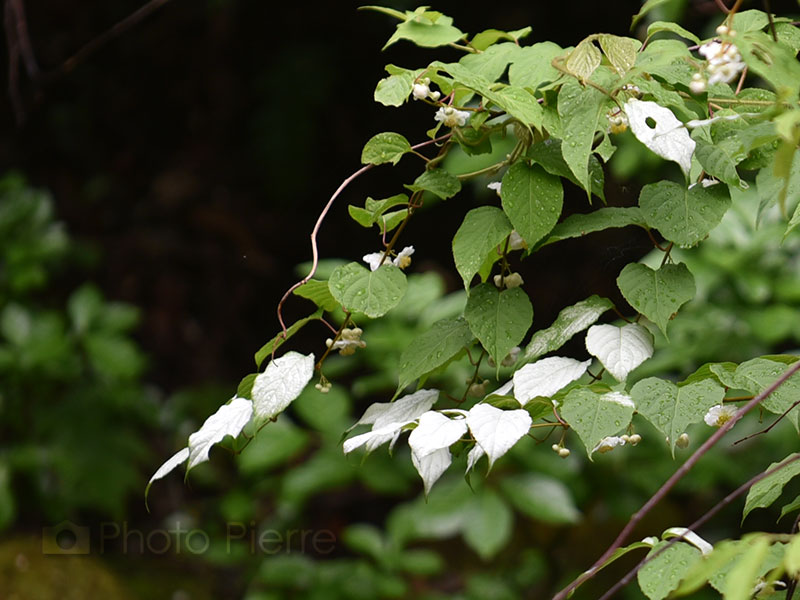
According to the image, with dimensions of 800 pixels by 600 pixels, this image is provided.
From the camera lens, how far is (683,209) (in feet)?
2.11

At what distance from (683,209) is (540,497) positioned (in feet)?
3.47

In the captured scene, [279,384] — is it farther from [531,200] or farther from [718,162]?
[718,162]

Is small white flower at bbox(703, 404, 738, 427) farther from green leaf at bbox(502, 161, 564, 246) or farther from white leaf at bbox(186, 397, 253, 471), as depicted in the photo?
white leaf at bbox(186, 397, 253, 471)

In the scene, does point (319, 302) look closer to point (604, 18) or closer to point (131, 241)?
point (604, 18)

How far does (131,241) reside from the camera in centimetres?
315

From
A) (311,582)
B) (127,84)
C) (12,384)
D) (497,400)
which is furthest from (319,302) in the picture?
(127,84)

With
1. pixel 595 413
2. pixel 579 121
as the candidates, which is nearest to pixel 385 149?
pixel 579 121

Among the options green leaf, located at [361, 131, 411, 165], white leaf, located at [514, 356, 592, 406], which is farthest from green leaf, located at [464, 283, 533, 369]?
green leaf, located at [361, 131, 411, 165]

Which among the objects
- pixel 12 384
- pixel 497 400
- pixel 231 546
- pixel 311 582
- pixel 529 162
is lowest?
pixel 231 546

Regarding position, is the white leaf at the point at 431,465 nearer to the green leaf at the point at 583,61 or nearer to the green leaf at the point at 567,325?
the green leaf at the point at 567,325

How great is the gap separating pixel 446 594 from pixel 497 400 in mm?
1556

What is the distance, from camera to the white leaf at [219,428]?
2.10 ft

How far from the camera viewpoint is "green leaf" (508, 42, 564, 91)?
2.24ft

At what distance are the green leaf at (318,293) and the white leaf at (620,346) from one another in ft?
0.71
